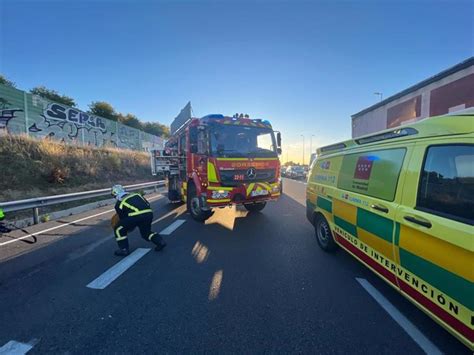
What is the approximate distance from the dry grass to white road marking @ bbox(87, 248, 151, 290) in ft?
25.3

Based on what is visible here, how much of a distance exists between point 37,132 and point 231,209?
45.1 feet

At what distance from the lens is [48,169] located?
11.5m

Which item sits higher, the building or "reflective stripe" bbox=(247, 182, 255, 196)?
the building

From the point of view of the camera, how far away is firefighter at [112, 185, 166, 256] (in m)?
4.47

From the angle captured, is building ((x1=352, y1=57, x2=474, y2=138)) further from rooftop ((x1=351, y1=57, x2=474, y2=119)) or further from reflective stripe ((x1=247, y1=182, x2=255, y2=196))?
reflective stripe ((x1=247, y1=182, x2=255, y2=196))

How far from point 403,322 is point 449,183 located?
1.55m

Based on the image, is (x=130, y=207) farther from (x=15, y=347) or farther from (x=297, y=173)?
(x=297, y=173)

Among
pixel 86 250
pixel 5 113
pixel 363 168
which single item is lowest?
pixel 86 250

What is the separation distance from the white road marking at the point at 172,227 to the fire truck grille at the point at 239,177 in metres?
1.86

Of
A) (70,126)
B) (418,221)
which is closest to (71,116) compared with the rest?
(70,126)

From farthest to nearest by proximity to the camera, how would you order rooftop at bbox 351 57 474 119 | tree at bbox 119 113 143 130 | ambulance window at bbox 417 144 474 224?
tree at bbox 119 113 143 130
rooftop at bbox 351 57 474 119
ambulance window at bbox 417 144 474 224

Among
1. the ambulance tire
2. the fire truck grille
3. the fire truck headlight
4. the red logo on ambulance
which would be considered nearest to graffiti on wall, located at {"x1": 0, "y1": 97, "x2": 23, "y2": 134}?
the ambulance tire

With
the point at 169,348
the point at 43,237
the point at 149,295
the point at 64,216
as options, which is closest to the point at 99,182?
the point at 64,216

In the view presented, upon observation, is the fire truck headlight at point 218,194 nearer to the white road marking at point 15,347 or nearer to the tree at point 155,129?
the white road marking at point 15,347
